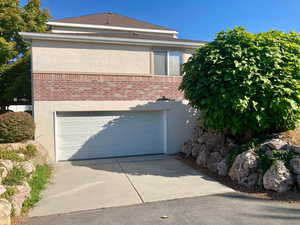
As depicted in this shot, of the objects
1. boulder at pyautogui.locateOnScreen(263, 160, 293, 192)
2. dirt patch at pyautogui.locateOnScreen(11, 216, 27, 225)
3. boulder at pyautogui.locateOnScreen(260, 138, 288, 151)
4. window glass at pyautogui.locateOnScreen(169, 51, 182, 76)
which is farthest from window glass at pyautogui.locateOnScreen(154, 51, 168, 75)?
dirt patch at pyautogui.locateOnScreen(11, 216, 27, 225)

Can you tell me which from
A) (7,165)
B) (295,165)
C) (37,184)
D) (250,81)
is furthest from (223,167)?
(7,165)

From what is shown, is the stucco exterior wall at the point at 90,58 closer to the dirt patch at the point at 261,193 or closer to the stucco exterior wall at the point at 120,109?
the stucco exterior wall at the point at 120,109

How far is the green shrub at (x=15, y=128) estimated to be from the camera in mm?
6453

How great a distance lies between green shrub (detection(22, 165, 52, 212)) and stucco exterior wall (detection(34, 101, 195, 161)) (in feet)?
5.40

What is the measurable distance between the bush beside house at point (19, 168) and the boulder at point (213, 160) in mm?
4952

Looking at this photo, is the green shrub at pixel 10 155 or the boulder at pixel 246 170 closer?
the boulder at pixel 246 170

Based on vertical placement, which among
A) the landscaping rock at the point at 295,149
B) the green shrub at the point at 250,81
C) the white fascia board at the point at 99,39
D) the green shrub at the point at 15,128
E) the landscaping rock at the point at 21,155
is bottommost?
the landscaping rock at the point at 21,155

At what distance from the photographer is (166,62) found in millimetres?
9047

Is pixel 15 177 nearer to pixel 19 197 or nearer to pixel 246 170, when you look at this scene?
pixel 19 197

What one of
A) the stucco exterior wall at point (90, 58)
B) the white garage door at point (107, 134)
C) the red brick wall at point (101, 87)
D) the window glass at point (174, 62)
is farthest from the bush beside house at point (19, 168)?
the window glass at point (174, 62)

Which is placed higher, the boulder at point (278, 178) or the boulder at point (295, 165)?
the boulder at point (295, 165)

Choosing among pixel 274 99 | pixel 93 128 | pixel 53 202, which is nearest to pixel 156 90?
pixel 93 128

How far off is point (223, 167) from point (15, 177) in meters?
5.58

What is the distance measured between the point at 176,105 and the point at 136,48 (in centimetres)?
315
